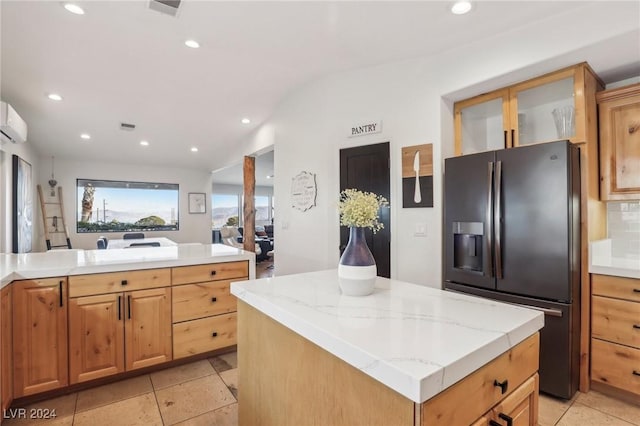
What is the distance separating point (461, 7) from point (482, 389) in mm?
2241

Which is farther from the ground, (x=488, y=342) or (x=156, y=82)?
(x=156, y=82)

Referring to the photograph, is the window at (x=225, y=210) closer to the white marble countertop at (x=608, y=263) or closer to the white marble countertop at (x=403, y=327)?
the white marble countertop at (x=403, y=327)

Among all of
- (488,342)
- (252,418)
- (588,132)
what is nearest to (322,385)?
(488,342)

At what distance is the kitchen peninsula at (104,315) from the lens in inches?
75.7

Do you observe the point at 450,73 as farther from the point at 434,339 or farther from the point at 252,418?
the point at 252,418

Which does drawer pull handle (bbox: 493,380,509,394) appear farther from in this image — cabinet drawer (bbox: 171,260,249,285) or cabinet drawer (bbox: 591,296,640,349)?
cabinet drawer (bbox: 171,260,249,285)

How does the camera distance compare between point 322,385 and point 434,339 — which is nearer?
point 434,339

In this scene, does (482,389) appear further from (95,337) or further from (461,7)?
(95,337)

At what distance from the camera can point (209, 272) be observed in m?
2.60

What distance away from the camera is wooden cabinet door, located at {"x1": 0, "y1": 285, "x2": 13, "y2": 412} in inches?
68.5

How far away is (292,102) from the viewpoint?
3852 mm

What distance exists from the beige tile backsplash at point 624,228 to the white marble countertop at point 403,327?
6.56ft

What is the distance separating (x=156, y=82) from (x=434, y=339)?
12.2ft

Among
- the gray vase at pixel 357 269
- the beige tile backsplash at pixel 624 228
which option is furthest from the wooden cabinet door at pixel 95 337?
the beige tile backsplash at pixel 624 228
